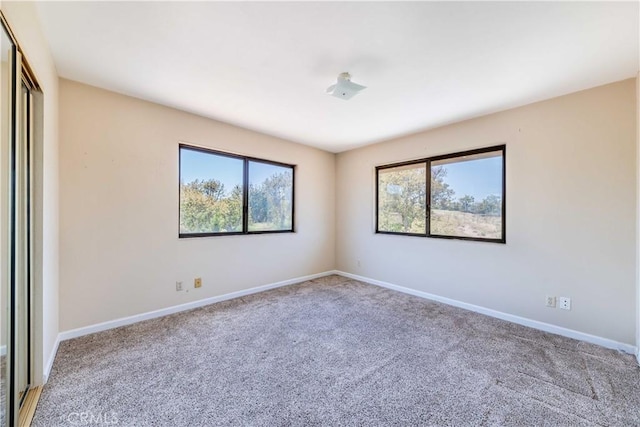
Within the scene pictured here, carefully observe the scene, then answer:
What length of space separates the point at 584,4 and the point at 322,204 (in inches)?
153

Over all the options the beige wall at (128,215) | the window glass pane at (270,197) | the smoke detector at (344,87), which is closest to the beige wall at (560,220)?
the smoke detector at (344,87)

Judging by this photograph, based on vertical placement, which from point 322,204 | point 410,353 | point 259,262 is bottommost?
point 410,353

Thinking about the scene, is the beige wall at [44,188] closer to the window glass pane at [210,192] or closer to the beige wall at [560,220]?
the window glass pane at [210,192]

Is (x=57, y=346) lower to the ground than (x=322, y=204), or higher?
lower

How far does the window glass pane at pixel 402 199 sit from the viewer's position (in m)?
3.97

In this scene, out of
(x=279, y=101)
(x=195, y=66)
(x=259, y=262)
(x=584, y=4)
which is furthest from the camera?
(x=259, y=262)

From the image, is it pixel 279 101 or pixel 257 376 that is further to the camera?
pixel 279 101

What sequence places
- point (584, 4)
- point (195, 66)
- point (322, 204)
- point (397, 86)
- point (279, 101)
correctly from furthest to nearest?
1. point (322, 204)
2. point (279, 101)
3. point (397, 86)
4. point (195, 66)
5. point (584, 4)

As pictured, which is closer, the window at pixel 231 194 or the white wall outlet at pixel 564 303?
the white wall outlet at pixel 564 303

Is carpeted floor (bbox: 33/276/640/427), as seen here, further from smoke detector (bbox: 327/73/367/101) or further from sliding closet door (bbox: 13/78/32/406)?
smoke detector (bbox: 327/73/367/101)

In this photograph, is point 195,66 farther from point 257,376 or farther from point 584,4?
point 584,4

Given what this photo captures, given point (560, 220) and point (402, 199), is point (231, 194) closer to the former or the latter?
point (402, 199)

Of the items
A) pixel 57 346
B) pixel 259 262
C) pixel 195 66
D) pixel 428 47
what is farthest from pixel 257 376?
pixel 428 47

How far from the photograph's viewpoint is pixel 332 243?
16.9ft
